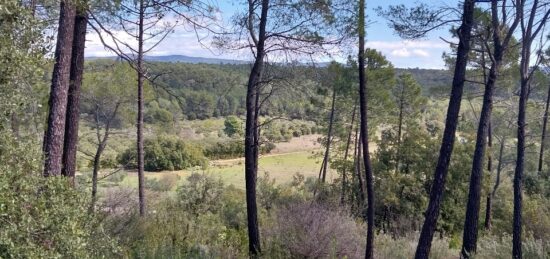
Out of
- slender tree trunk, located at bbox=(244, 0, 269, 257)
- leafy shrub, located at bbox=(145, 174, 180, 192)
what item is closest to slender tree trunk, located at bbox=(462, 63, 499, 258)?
slender tree trunk, located at bbox=(244, 0, 269, 257)

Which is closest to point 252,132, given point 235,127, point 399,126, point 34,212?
point 235,127

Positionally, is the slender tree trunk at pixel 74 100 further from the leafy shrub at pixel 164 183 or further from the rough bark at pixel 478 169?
the leafy shrub at pixel 164 183

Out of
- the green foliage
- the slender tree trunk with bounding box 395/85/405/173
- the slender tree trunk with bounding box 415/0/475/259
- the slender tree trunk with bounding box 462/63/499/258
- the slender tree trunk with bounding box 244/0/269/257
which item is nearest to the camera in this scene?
the slender tree trunk with bounding box 415/0/475/259

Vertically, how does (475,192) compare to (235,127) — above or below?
below

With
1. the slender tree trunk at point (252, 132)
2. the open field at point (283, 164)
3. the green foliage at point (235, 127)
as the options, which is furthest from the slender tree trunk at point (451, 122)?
the open field at point (283, 164)

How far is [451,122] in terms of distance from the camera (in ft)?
24.6

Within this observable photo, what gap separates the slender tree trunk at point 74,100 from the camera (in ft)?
20.9

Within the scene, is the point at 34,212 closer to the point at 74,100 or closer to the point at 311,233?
the point at 74,100

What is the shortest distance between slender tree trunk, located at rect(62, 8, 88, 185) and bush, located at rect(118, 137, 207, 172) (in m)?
29.7

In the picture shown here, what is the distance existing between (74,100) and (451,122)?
19.0 feet

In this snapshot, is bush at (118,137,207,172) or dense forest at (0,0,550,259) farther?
bush at (118,137,207,172)

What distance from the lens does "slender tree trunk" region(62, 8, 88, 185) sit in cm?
636

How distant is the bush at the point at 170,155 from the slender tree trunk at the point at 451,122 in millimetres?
30291

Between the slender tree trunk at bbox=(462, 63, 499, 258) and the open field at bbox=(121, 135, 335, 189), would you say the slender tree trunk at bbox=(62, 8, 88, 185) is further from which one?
the open field at bbox=(121, 135, 335, 189)
